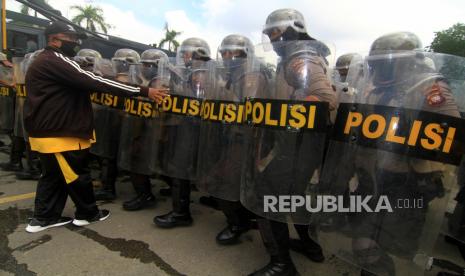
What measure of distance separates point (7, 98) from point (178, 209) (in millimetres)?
3847

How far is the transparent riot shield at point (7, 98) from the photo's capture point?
17.0ft

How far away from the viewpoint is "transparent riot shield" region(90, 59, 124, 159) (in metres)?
3.79

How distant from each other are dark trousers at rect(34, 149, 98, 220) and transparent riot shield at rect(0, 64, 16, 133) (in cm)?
269

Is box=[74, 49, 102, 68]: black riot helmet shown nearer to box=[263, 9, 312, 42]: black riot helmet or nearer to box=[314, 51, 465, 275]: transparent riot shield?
box=[263, 9, 312, 42]: black riot helmet

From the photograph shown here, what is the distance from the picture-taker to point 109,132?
3869 millimetres

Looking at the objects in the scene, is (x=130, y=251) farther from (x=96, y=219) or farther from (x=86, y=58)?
(x=86, y=58)

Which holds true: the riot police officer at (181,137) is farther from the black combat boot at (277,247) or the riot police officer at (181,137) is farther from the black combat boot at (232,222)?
the black combat boot at (277,247)

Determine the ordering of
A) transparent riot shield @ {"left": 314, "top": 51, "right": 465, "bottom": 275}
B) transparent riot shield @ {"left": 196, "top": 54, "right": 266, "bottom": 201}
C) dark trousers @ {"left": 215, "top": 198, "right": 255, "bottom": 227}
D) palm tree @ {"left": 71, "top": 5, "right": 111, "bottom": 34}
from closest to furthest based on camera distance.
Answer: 1. transparent riot shield @ {"left": 314, "top": 51, "right": 465, "bottom": 275}
2. transparent riot shield @ {"left": 196, "top": 54, "right": 266, "bottom": 201}
3. dark trousers @ {"left": 215, "top": 198, "right": 255, "bottom": 227}
4. palm tree @ {"left": 71, "top": 5, "right": 111, "bottom": 34}

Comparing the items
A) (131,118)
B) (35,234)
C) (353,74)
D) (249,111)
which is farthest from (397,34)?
(35,234)

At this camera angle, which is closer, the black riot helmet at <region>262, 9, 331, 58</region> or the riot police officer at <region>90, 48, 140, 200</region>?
the black riot helmet at <region>262, 9, 331, 58</region>

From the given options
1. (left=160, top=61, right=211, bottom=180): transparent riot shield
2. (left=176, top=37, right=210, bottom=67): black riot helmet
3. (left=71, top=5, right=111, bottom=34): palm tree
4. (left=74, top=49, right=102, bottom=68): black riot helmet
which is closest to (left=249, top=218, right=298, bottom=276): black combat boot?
(left=160, top=61, right=211, bottom=180): transparent riot shield

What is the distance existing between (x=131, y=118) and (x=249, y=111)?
1.70m

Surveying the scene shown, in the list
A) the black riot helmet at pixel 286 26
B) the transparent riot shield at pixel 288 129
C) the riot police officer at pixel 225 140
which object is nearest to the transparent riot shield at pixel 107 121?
the riot police officer at pixel 225 140

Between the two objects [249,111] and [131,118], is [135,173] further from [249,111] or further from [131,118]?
[249,111]
